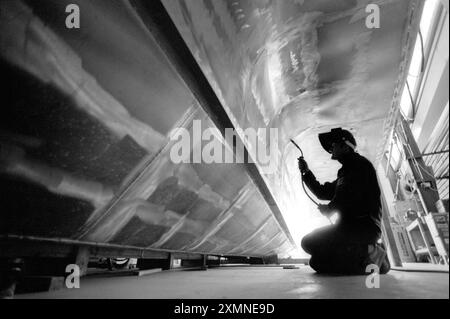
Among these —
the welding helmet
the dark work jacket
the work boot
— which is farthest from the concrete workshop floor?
the welding helmet

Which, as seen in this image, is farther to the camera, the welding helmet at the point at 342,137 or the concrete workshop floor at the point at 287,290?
the welding helmet at the point at 342,137

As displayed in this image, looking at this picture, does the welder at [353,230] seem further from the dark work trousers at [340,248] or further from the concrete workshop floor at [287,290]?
the concrete workshop floor at [287,290]

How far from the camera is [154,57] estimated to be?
1.22 metres

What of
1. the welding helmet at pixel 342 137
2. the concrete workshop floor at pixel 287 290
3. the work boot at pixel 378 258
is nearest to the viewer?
the concrete workshop floor at pixel 287 290

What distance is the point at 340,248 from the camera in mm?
1703

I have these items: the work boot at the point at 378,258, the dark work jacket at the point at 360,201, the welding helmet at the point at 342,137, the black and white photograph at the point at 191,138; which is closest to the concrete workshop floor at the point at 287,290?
the black and white photograph at the point at 191,138

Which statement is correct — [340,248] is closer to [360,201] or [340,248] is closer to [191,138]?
[360,201]

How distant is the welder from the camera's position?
5.36ft

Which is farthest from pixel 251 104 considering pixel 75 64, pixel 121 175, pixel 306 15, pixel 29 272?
pixel 29 272

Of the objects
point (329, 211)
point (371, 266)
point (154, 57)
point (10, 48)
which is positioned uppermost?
point (154, 57)

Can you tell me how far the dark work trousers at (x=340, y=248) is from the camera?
1.62m

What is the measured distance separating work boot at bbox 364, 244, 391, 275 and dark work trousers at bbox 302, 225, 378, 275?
3cm
